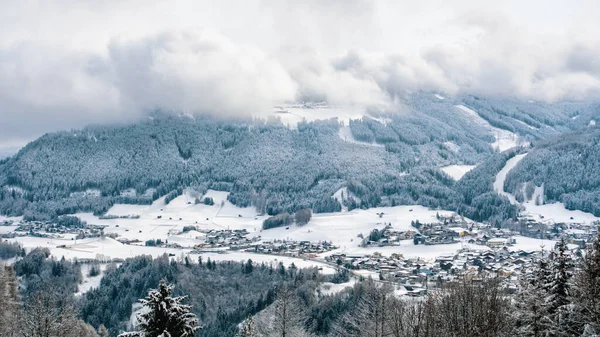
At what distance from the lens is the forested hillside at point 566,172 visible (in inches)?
6161

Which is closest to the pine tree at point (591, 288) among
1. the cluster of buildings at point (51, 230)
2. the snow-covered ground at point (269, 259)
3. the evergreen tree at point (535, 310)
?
the evergreen tree at point (535, 310)

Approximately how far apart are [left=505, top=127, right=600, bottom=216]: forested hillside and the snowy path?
2.07 meters

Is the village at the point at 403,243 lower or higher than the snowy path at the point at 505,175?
lower

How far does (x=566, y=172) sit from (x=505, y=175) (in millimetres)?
18071

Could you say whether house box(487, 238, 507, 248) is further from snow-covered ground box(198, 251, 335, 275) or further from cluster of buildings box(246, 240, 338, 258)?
snow-covered ground box(198, 251, 335, 275)

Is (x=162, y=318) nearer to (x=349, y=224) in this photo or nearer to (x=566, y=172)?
A: (x=349, y=224)

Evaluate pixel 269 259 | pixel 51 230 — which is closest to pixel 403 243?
pixel 269 259

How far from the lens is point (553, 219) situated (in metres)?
146

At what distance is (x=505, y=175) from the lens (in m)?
182

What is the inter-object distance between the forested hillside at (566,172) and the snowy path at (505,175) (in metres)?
2.07

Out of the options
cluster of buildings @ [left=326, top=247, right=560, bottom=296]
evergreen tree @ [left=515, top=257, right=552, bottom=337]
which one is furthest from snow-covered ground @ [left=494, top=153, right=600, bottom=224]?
evergreen tree @ [left=515, top=257, right=552, bottom=337]

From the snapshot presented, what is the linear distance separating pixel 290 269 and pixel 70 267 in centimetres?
4305

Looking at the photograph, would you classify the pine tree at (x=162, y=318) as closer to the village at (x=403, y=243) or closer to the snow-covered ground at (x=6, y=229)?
the village at (x=403, y=243)

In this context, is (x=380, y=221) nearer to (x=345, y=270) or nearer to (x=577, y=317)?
(x=345, y=270)
